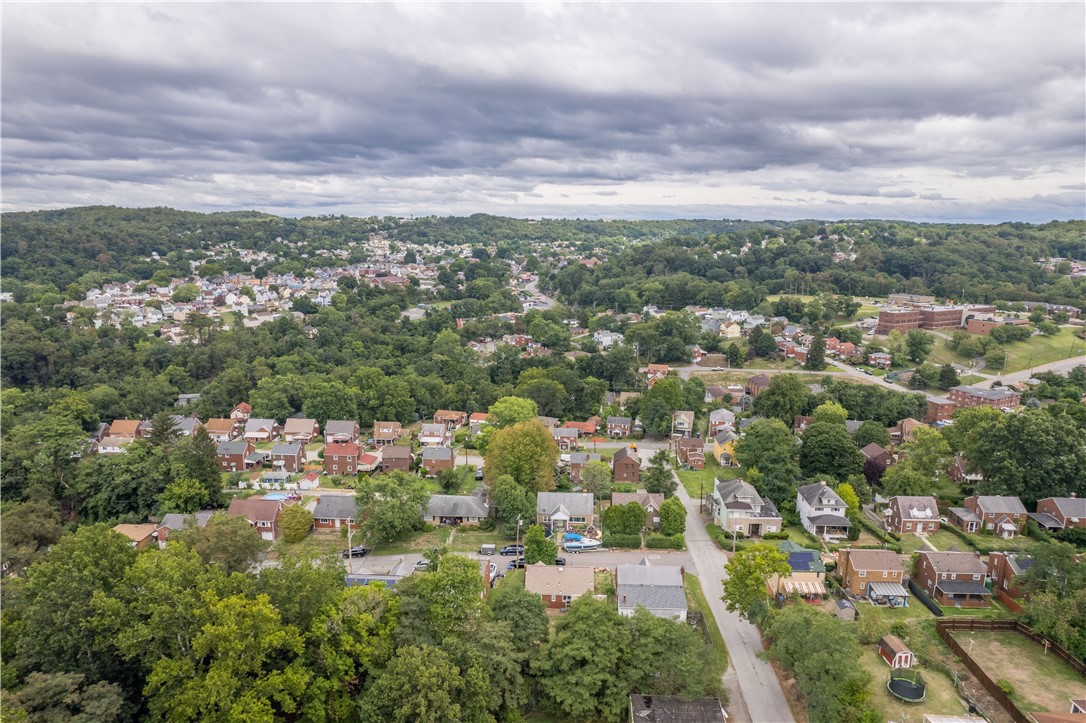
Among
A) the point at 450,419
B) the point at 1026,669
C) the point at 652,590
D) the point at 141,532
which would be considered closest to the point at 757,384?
the point at 450,419

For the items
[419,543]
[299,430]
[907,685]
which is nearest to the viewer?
[907,685]

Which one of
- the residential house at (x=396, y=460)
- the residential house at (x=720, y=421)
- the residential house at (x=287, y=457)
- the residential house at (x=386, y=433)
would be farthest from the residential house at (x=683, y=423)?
the residential house at (x=287, y=457)

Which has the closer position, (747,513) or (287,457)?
(747,513)

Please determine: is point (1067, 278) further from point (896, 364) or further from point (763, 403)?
point (763, 403)

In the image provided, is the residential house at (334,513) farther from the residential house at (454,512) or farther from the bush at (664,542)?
the bush at (664,542)

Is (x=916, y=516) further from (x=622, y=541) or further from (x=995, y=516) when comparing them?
(x=622, y=541)

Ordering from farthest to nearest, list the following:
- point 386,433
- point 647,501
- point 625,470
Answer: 1. point 386,433
2. point 625,470
3. point 647,501

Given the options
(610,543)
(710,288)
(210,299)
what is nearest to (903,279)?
(710,288)
